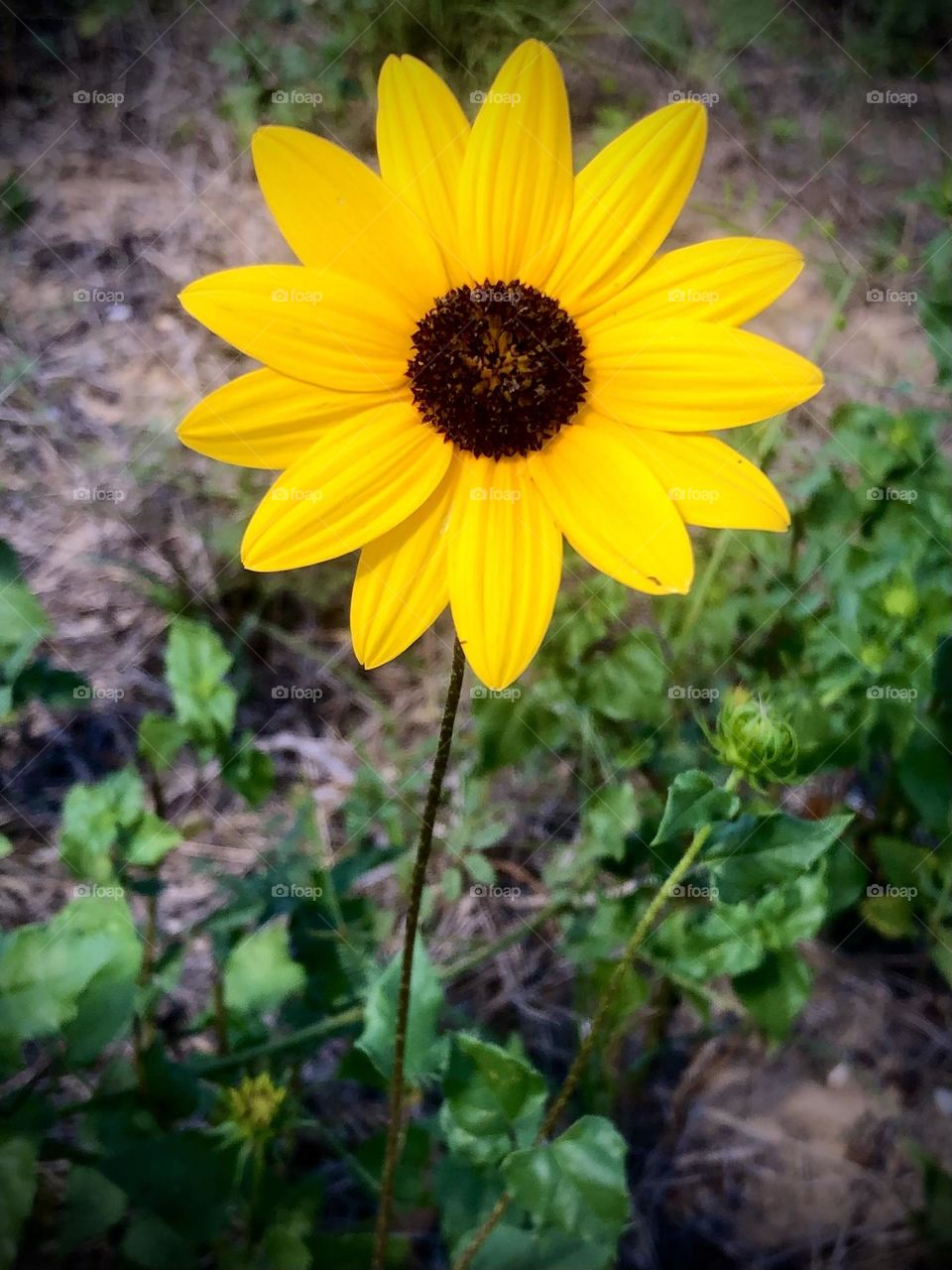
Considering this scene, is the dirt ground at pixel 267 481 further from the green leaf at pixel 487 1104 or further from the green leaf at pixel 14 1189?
the green leaf at pixel 14 1189

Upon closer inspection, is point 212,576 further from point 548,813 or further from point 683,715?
point 683,715

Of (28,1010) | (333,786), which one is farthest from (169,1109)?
(333,786)

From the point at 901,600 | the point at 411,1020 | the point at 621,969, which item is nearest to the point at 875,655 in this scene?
the point at 901,600

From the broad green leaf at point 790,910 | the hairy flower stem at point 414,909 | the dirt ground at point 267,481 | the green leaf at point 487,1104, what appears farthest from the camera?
the dirt ground at point 267,481

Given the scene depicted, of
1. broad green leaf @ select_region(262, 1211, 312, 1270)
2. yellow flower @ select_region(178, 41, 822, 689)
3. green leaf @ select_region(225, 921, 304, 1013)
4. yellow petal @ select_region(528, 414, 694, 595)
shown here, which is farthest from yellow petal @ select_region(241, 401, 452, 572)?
broad green leaf @ select_region(262, 1211, 312, 1270)

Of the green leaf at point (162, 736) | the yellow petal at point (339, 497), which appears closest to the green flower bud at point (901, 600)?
the yellow petal at point (339, 497)

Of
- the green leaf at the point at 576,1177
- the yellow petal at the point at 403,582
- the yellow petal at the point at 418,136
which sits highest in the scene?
the yellow petal at the point at 418,136
